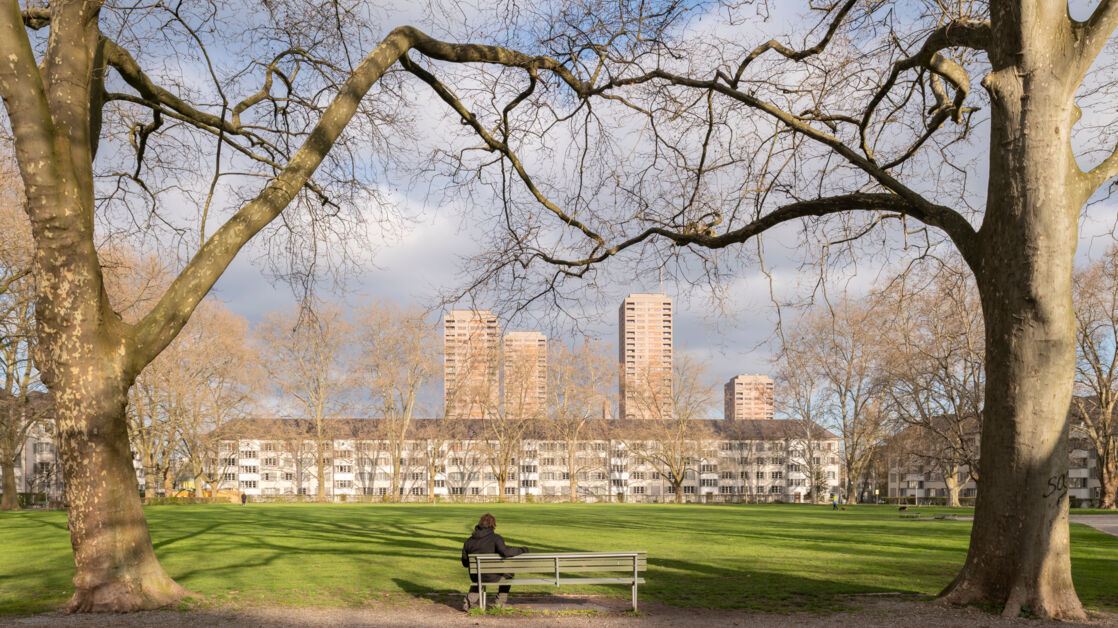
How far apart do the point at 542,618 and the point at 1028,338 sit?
6.46 m

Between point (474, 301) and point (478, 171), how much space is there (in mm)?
2105

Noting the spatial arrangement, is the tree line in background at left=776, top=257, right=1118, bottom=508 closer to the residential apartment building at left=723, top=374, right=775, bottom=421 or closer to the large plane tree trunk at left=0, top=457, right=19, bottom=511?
the residential apartment building at left=723, top=374, right=775, bottom=421

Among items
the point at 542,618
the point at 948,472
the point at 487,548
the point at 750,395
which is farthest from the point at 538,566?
the point at 750,395

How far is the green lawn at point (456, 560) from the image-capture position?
11.7 m

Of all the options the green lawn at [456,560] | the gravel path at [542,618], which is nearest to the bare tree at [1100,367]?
the green lawn at [456,560]

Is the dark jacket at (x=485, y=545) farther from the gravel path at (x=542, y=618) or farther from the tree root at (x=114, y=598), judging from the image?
the tree root at (x=114, y=598)

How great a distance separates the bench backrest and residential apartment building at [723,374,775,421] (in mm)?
12013

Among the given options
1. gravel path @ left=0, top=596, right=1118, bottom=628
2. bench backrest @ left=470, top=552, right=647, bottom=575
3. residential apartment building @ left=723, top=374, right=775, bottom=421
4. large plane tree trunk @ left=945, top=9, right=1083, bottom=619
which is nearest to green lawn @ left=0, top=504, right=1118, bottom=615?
gravel path @ left=0, top=596, right=1118, bottom=628

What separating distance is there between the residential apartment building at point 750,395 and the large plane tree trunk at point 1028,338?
11.5m

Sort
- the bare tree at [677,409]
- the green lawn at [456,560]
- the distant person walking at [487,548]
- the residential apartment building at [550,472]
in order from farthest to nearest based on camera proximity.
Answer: the residential apartment building at [550,472], the bare tree at [677,409], the green lawn at [456,560], the distant person walking at [487,548]

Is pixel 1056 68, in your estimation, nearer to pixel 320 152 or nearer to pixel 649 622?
pixel 649 622

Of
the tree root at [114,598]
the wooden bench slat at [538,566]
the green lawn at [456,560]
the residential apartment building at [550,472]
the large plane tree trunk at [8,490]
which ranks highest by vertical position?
the wooden bench slat at [538,566]

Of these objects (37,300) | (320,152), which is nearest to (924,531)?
(320,152)

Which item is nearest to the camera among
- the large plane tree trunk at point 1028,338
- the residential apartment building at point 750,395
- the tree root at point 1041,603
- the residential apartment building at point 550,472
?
the tree root at point 1041,603
